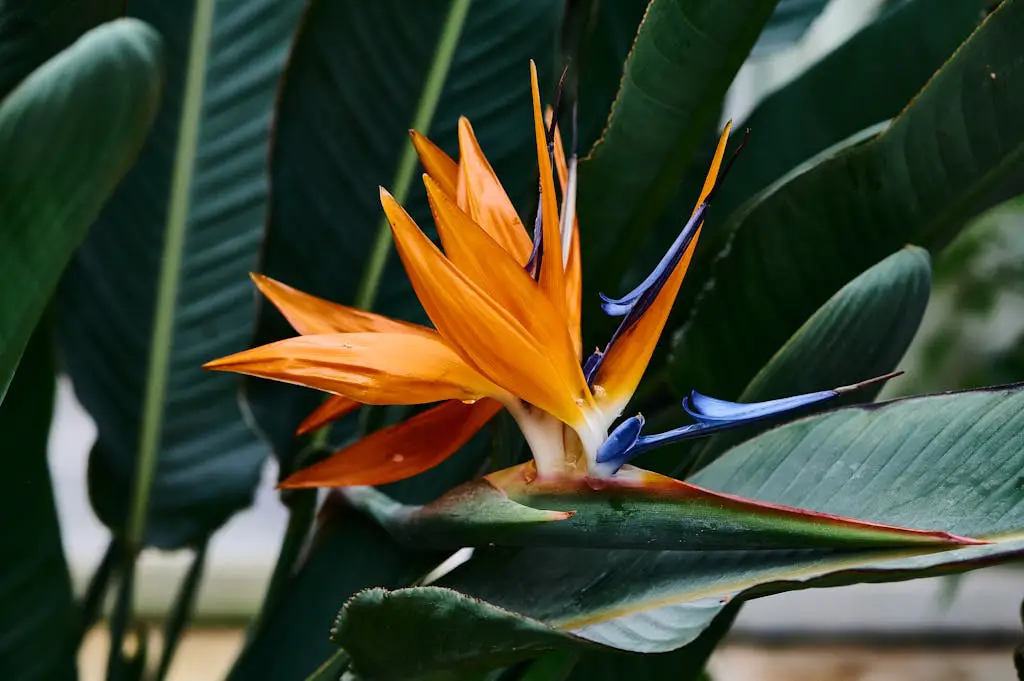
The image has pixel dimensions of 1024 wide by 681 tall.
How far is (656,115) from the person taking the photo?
0.38m

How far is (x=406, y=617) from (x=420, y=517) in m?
0.05

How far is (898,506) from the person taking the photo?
0.98ft

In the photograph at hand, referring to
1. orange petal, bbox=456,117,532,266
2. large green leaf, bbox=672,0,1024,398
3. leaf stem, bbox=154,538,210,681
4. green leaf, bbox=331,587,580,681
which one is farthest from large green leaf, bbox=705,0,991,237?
leaf stem, bbox=154,538,210,681

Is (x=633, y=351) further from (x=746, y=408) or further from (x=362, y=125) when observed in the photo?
(x=362, y=125)

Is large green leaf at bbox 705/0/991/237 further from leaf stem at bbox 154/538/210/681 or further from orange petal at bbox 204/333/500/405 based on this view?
leaf stem at bbox 154/538/210/681

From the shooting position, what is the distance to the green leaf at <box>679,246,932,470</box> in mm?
342

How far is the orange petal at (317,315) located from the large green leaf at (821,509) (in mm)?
104

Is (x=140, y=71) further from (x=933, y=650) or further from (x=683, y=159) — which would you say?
(x=933, y=650)

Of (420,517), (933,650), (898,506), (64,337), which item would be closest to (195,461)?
(64,337)

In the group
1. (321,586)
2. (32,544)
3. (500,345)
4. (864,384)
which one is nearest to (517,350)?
(500,345)

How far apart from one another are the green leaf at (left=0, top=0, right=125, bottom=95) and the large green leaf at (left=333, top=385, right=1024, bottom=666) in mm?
271

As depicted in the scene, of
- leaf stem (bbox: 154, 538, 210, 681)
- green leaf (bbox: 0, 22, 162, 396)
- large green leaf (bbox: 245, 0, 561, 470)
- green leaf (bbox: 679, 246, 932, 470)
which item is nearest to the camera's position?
green leaf (bbox: 0, 22, 162, 396)

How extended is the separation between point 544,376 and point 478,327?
0.03m

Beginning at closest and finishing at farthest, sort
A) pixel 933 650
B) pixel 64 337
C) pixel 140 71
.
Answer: pixel 140 71 < pixel 64 337 < pixel 933 650
